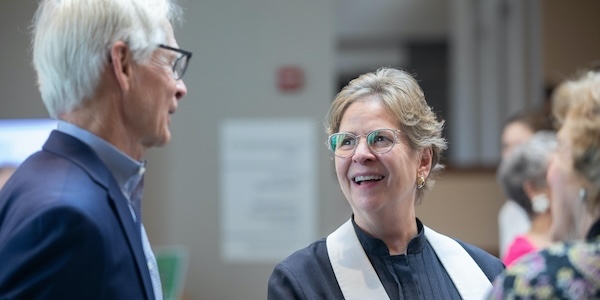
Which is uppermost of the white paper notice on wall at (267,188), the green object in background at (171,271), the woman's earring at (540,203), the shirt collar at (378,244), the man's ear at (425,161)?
the man's ear at (425,161)

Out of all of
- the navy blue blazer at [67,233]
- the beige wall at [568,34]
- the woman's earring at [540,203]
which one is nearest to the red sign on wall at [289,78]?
the beige wall at [568,34]

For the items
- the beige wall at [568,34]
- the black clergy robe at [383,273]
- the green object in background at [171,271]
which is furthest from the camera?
the beige wall at [568,34]

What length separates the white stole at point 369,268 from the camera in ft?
5.52

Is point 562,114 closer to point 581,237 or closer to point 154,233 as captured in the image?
point 581,237

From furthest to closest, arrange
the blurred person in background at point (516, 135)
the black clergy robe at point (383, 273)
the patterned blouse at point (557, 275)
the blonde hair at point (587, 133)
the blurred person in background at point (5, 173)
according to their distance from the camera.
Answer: the blurred person in background at point (516, 135)
the blurred person in background at point (5, 173)
the black clergy robe at point (383, 273)
the blonde hair at point (587, 133)
the patterned blouse at point (557, 275)

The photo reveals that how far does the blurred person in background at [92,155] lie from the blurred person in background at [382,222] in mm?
362

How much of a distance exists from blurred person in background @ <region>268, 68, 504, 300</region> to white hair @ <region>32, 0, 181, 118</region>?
0.50 m

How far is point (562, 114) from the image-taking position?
1673mm

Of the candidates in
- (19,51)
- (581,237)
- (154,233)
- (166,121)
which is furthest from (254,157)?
(581,237)

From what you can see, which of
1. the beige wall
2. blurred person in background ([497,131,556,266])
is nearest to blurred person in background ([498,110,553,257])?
blurred person in background ([497,131,556,266])

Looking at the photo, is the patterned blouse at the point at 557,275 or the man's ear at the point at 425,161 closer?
the patterned blouse at the point at 557,275

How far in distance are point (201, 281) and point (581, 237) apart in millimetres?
4076

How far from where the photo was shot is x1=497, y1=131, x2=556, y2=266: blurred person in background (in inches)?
109

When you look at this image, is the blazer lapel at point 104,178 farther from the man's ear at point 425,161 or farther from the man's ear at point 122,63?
the man's ear at point 425,161
